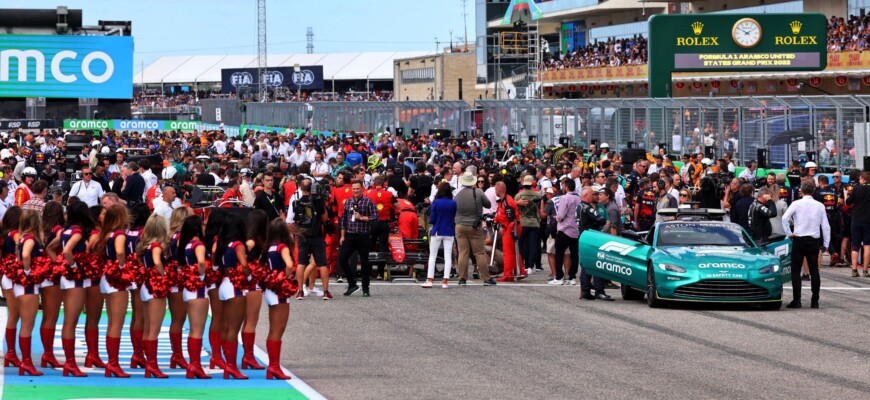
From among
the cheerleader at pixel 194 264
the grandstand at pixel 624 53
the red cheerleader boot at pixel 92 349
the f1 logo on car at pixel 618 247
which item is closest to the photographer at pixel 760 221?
the f1 logo on car at pixel 618 247

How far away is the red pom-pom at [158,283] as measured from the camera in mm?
11030

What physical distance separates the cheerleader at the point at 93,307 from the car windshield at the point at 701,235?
25.8 feet

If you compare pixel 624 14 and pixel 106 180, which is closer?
pixel 106 180

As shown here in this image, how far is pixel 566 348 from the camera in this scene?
13242mm

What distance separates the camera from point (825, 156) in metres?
32.1

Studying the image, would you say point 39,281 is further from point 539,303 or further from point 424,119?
point 424,119

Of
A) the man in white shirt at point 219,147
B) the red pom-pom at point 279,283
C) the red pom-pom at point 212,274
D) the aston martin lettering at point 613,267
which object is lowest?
the aston martin lettering at point 613,267

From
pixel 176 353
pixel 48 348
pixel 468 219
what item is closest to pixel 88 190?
pixel 468 219

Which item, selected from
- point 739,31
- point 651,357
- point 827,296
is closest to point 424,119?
point 739,31

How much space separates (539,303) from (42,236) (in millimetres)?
7526

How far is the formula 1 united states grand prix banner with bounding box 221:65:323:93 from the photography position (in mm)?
135875

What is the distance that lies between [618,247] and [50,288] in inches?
318

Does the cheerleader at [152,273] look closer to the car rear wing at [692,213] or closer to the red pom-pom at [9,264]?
the red pom-pom at [9,264]

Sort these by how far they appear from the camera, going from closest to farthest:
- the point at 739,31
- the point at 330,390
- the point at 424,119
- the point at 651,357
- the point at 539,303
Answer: the point at 330,390 < the point at 651,357 < the point at 539,303 < the point at 739,31 < the point at 424,119
